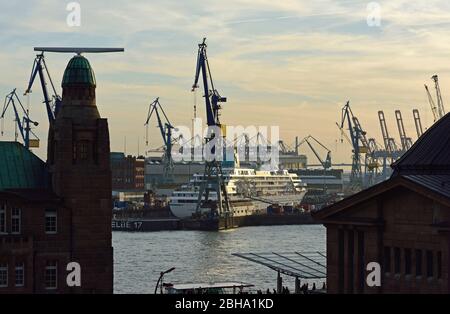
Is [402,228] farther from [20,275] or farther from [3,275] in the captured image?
[3,275]

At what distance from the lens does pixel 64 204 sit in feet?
146

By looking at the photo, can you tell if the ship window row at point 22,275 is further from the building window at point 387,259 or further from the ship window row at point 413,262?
the ship window row at point 413,262

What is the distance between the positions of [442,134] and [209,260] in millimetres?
57303

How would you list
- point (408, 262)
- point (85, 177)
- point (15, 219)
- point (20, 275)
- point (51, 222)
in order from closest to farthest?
point (408, 262)
point (20, 275)
point (15, 219)
point (51, 222)
point (85, 177)

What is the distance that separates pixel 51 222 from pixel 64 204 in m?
1.02

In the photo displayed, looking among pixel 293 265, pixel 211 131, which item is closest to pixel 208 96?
pixel 211 131

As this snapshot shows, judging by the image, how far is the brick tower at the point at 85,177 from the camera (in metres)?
44.2

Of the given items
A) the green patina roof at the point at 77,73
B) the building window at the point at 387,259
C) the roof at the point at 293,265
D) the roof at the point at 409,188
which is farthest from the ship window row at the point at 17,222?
the building window at the point at 387,259

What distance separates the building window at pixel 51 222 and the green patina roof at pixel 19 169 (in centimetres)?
235

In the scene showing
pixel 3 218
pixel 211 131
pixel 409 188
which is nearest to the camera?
pixel 409 188

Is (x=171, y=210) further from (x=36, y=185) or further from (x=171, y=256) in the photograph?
(x=36, y=185)
